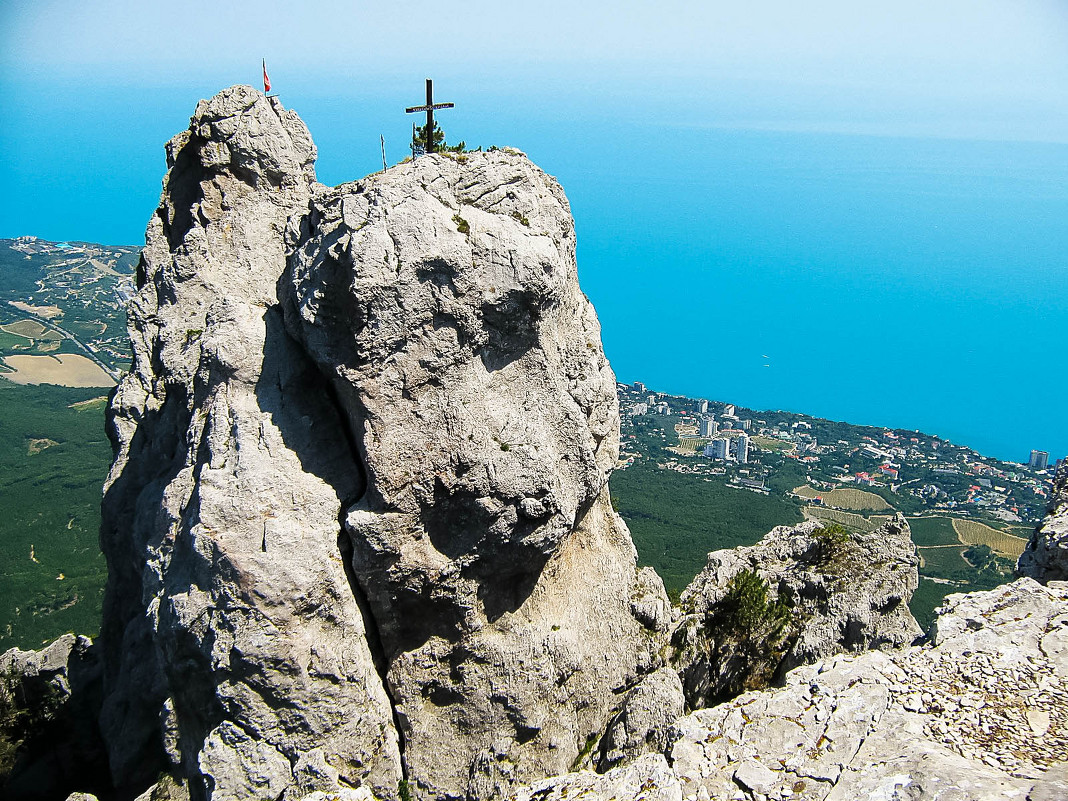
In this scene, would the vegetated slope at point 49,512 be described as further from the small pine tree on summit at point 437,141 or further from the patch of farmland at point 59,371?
the small pine tree on summit at point 437,141

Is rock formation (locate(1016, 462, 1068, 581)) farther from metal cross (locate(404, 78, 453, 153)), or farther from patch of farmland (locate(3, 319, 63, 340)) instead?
patch of farmland (locate(3, 319, 63, 340))

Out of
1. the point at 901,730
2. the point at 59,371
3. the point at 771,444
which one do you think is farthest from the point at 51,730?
the point at 59,371

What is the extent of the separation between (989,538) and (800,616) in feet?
216

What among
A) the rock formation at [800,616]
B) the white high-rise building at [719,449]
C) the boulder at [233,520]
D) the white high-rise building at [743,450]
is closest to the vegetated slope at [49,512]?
the boulder at [233,520]

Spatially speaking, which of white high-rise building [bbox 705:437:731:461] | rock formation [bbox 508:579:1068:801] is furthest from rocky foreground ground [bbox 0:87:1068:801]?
white high-rise building [bbox 705:437:731:461]

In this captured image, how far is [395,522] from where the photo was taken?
15344mm

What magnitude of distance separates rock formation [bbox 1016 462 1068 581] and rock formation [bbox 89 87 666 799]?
8751mm

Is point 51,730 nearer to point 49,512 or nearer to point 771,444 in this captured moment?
point 49,512

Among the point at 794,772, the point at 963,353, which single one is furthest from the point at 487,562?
the point at 963,353

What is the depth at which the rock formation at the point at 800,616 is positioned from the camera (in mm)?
19344

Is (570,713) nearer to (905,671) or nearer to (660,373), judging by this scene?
(905,671)

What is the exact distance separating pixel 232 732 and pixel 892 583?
53.9 ft

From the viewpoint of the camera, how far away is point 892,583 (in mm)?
20047

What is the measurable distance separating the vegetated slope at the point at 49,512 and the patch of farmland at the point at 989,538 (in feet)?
242
